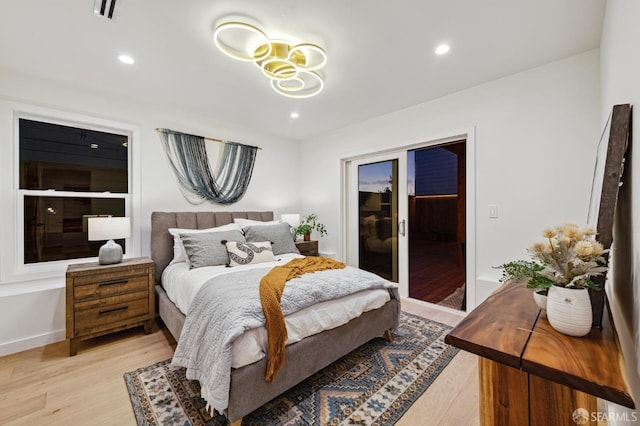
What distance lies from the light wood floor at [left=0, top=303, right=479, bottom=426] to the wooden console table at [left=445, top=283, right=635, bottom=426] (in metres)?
0.80

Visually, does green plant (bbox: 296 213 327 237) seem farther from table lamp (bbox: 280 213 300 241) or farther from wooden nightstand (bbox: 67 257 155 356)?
wooden nightstand (bbox: 67 257 155 356)

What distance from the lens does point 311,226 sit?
14.6ft

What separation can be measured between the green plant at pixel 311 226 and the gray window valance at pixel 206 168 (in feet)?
3.52

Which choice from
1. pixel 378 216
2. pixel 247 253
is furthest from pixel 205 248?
pixel 378 216

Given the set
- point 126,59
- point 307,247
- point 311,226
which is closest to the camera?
point 126,59

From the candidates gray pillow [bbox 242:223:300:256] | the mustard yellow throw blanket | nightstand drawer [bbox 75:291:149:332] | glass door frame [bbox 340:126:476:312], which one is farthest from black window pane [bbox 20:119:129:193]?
glass door frame [bbox 340:126:476:312]

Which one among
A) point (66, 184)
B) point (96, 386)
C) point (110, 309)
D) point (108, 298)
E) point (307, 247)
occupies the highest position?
point (66, 184)

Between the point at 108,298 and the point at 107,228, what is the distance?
66 cm

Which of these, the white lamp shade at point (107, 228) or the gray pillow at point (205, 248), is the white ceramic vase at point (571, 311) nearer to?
the gray pillow at point (205, 248)

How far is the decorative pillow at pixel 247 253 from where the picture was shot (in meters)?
2.74

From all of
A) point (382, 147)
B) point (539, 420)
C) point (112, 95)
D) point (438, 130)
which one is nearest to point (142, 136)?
point (112, 95)

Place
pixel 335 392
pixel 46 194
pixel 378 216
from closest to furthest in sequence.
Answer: pixel 335 392, pixel 46 194, pixel 378 216

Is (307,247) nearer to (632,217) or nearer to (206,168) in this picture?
(206,168)

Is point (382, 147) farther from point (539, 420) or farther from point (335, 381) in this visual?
point (539, 420)
